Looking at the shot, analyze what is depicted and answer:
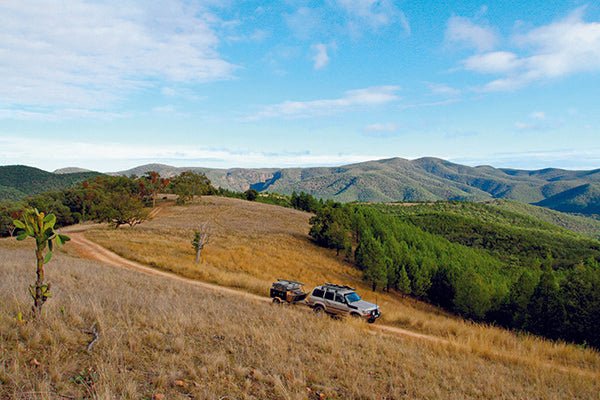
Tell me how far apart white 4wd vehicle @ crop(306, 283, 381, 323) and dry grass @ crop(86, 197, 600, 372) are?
1.53 metres

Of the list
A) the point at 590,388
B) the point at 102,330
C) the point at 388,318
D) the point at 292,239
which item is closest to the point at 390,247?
the point at 292,239

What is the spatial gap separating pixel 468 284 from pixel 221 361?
170ft

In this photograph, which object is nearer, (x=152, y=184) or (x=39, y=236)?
(x=39, y=236)

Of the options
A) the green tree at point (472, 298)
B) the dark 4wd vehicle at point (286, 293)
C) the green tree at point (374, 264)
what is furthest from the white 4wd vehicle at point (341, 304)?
the green tree at point (472, 298)

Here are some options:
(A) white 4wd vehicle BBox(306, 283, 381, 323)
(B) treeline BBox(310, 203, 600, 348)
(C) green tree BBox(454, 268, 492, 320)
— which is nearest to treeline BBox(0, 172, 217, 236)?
(B) treeline BBox(310, 203, 600, 348)

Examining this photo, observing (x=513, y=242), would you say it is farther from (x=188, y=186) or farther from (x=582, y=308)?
(x=188, y=186)

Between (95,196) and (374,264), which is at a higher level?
(95,196)

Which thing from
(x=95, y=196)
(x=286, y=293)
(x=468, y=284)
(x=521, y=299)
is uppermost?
(x=95, y=196)

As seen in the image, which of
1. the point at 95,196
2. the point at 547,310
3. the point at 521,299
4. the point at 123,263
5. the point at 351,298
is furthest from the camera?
the point at 95,196

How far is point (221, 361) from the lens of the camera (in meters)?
7.55

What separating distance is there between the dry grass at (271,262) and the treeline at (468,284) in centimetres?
321

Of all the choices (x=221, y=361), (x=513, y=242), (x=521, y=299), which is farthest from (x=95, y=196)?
(x=513, y=242)

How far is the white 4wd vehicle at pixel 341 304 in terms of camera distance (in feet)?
57.0

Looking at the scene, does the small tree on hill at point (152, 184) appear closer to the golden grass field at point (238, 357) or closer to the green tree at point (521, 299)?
the green tree at point (521, 299)
